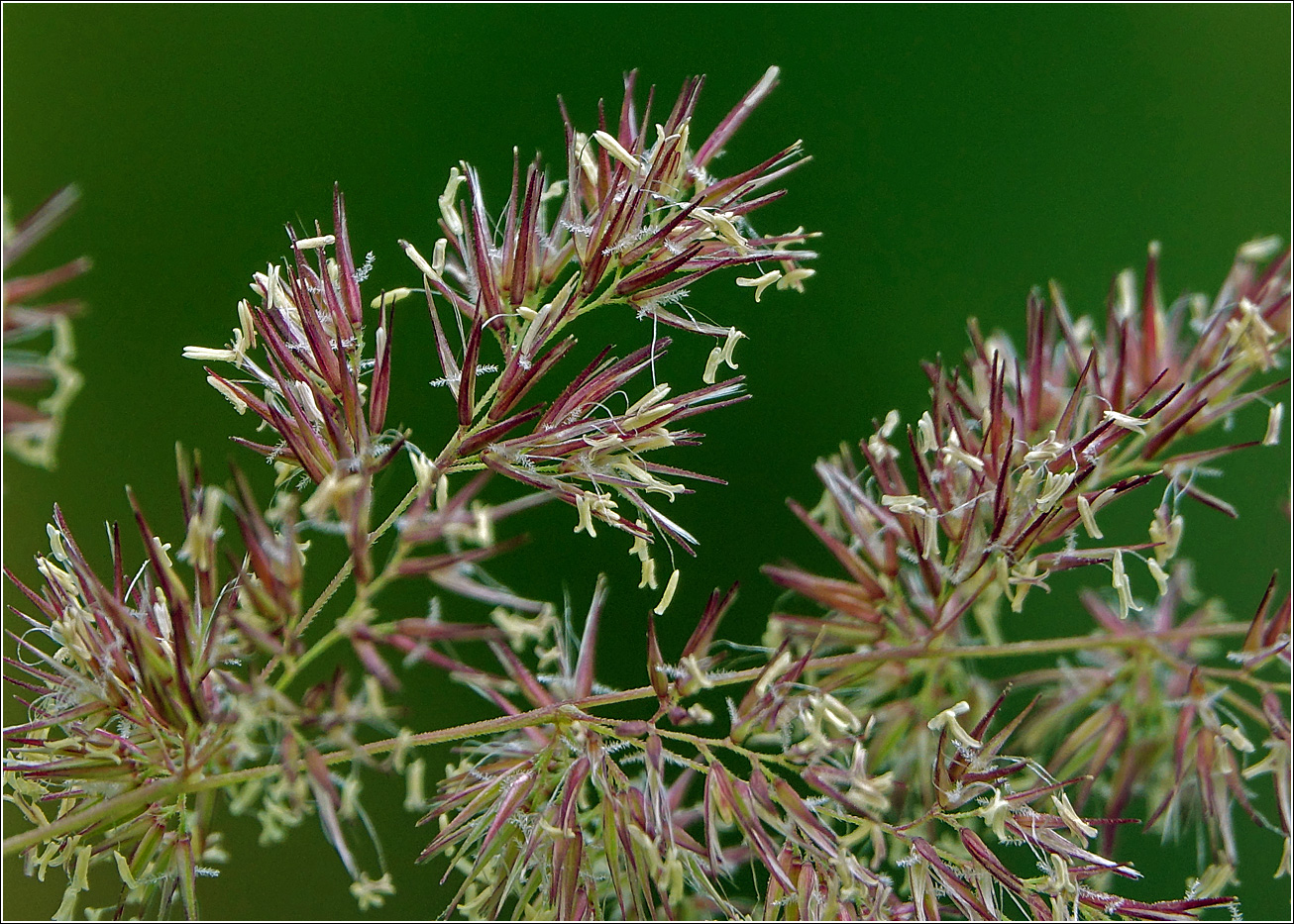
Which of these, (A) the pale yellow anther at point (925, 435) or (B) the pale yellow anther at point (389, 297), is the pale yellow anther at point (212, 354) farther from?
(A) the pale yellow anther at point (925, 435)

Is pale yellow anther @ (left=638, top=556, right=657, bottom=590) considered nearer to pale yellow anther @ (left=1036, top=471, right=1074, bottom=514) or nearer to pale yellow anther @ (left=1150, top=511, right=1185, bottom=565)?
pale yellow anther @ (left=1036, top=471, right=1074, bottom=514)

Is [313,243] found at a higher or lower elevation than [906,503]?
higher

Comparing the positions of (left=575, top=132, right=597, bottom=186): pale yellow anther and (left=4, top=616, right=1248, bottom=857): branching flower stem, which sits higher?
(left=575, top=132, right=597, bottom=186): pale yellow anther

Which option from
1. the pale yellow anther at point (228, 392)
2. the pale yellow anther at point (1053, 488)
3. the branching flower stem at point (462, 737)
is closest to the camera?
the branching flower stem at point (462, 737)

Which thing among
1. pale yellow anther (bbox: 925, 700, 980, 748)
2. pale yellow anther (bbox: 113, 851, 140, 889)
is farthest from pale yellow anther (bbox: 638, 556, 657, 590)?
pale yellow anther (bbox: 113, 851, 140, 889)

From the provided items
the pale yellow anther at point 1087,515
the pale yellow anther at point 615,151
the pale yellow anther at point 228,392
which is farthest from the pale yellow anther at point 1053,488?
the pale yellow anther at point 228,392

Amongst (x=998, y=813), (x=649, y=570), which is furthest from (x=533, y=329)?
(x=998, y=813)

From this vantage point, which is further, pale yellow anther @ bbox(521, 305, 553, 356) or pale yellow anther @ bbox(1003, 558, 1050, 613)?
pale yellow anther @ bbox(1003, 558, 1050, 613)

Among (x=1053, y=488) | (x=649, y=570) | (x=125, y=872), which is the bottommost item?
(x=125, y=872)

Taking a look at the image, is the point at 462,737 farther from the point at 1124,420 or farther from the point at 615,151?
the point at 1124,420

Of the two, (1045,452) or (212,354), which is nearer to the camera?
(212,354)

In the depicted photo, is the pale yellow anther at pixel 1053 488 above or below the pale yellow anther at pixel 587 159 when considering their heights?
below
